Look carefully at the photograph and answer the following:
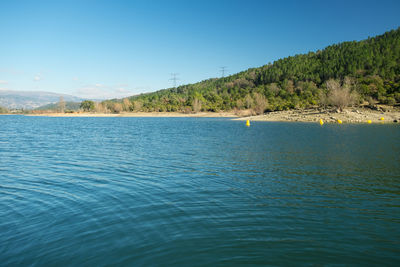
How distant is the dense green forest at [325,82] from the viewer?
8525 cm

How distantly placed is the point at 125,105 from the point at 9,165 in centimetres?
17534

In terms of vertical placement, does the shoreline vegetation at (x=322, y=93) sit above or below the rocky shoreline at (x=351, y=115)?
above

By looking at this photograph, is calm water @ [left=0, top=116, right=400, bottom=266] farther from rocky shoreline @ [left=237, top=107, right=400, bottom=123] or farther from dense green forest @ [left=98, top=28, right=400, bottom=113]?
dense green forest @ [left=98, top=28, right=400, bottom=113]

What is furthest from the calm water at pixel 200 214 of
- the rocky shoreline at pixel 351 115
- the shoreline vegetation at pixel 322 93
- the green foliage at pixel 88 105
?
the green foliage at pixel 88 105

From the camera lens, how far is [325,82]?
13188 centimetres

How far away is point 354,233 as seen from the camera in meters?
6.88

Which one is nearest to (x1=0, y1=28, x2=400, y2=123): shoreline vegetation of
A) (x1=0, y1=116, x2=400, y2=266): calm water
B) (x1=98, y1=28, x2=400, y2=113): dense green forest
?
(x1=98, y1=28, x2=400, y2=113): dense green forest

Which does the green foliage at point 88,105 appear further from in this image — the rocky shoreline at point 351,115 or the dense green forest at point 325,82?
the rocky shoreline at point 351,115

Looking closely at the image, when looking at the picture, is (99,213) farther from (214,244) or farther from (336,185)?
(336,185)

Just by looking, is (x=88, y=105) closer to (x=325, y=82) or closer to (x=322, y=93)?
(x=325, y=82)

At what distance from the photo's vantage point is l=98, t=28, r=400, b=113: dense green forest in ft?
280

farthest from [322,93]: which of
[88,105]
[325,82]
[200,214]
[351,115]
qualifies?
[88,105]

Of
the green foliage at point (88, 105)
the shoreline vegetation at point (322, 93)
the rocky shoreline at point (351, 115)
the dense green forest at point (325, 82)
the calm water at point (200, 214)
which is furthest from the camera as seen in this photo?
the green foliage at point (88, 105)

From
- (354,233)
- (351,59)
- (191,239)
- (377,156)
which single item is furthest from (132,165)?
(351,59)
